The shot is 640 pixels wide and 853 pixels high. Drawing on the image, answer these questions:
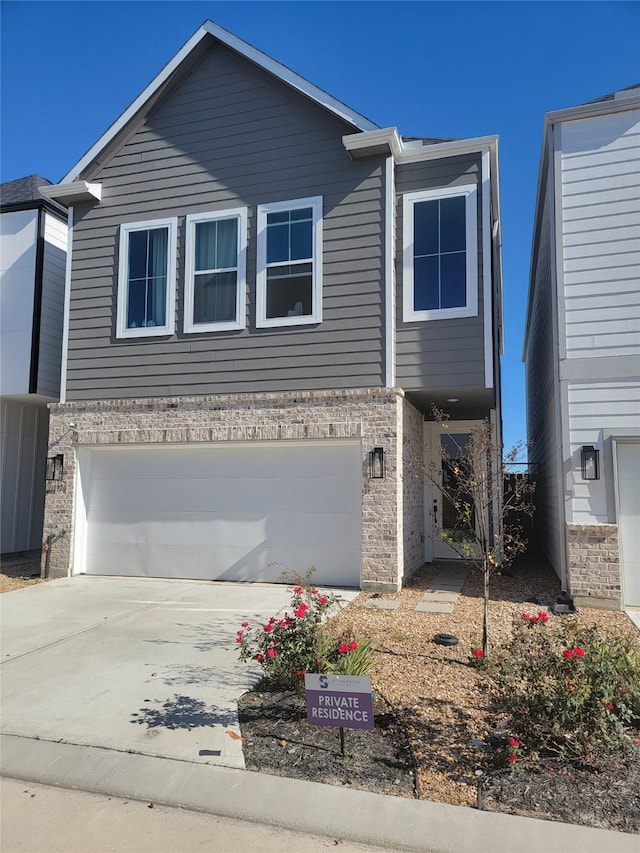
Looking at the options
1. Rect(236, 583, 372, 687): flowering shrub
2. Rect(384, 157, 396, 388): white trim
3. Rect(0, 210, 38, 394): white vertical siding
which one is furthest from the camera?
Rect(0, 210, 38, 394): white vertical siding

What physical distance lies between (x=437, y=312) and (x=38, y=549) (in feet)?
32.9

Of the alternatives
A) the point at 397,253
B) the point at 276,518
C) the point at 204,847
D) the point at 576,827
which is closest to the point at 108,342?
the point at 276,518

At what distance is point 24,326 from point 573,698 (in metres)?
11.3

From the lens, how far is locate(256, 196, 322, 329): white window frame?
9.12 m

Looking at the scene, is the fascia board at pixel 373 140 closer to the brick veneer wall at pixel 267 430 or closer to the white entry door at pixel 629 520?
the brick veneer wall at pixel 267 430

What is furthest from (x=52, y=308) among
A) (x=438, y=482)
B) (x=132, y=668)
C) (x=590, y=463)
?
(x=590, y=463)

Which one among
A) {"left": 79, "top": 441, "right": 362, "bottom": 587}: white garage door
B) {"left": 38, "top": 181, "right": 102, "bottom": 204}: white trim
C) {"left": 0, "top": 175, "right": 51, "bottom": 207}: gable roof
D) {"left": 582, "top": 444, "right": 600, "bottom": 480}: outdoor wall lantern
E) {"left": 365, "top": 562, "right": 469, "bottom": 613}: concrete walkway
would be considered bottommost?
{"left": 365, "top": 562, "right": 469, "bottom": 613}: concrete walkway

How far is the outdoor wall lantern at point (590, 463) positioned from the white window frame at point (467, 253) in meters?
2.48

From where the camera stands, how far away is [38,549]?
513 inches

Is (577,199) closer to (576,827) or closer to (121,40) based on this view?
(121,40)

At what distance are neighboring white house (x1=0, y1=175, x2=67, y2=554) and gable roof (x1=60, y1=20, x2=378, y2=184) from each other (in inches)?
71.1

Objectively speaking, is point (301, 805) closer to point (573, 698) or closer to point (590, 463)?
point (573, 698)

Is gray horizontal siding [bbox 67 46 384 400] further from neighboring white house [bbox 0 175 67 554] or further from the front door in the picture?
the front door

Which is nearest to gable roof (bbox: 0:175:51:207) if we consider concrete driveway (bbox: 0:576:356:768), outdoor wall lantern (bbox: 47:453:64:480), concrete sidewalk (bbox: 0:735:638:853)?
outdoor wall lantern (bbox: 47:453:64:480)
